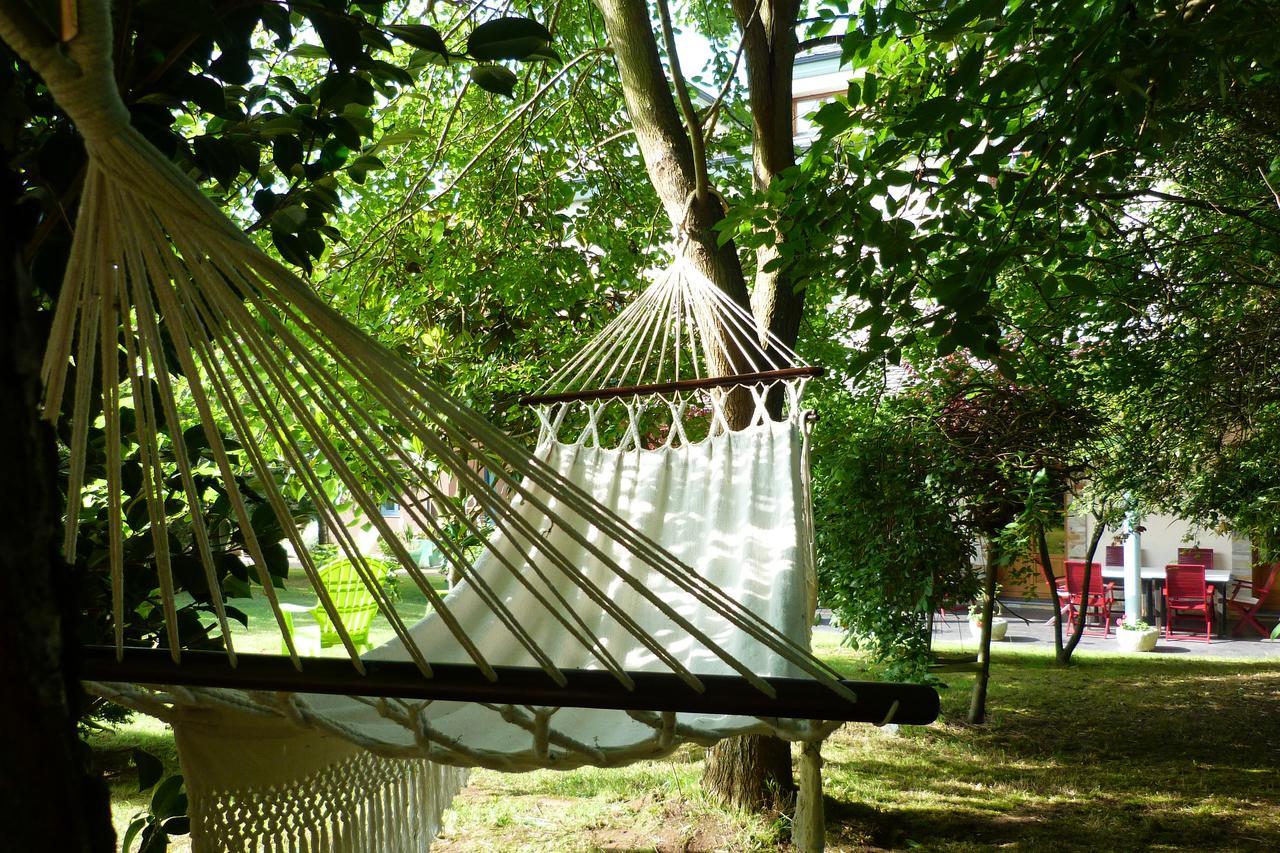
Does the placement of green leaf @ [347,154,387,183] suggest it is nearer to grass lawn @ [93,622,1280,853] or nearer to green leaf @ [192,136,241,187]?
green leaf @ [192,136,241,187]

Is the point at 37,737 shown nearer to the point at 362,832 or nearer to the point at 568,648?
the point at 362,832

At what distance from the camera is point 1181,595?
22.7ft

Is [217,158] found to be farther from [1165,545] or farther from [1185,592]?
[1165,545]

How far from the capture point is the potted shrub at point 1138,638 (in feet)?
19.8

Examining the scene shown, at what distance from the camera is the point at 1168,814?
3.08m

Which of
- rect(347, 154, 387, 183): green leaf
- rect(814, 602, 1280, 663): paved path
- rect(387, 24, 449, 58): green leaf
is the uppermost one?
rect(387, 24, 449, 58): green leaf

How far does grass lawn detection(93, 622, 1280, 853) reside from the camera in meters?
2.80

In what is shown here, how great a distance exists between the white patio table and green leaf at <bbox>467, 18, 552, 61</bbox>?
7.00 m

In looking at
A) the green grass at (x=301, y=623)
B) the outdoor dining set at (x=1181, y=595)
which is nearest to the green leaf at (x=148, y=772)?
the green grass at (x=301, y=623)

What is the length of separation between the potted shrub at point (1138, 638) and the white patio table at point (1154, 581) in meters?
0.91

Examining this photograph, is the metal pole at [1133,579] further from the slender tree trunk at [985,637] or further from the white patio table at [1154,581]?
the slender tree trunk at [985,637]

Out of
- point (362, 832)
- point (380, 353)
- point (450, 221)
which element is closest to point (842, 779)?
point (362, 832)

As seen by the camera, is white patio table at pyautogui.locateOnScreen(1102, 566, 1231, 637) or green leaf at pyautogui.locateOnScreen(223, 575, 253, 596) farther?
white patio table at pyautogui.locateOnScreen(1102, 566, 1231, 637)

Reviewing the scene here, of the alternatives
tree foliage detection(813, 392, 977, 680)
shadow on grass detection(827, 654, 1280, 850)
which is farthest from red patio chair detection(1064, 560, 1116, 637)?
tree foliage detection(813, 392, 977, 680)
